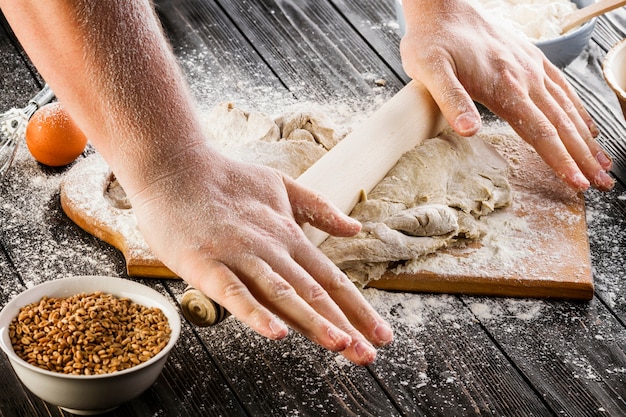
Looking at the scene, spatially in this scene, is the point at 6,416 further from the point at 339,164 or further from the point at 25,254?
the point at 339,164

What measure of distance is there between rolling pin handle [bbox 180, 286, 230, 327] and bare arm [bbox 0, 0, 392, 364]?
0.09 meters

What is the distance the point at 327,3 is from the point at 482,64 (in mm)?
970

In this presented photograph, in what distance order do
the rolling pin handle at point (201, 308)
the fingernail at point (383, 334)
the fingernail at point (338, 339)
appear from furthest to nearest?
the rolling pin handle at point (201, 308)
the fingernail at point (383, 334)
the fingernail at point (338, 339)

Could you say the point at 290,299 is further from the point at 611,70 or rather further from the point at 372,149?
the point at 611,70

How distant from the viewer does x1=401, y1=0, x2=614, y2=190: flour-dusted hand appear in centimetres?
Result: 200

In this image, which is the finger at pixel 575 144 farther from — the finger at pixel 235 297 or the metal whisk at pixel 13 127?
the metal whisk at pixel 13 127

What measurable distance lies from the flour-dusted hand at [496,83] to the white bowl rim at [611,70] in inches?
4.1

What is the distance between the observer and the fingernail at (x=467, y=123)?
1.93 metres

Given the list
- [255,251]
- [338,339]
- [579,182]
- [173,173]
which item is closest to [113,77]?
[173,173]

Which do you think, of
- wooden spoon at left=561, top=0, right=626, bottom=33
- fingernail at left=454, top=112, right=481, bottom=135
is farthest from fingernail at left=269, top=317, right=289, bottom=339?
wooden spoon at left=561, top=0, right=626, bottom=33

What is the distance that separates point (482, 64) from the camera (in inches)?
Answer: 81.0

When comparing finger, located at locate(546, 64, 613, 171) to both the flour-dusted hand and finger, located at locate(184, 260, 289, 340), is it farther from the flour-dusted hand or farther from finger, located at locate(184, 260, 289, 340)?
finger, located at locate(184, 260, 289, 340)

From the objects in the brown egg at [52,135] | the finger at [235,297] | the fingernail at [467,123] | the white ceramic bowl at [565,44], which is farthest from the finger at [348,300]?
the white ceramic bowl at [565,44]

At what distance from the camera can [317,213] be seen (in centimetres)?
160
